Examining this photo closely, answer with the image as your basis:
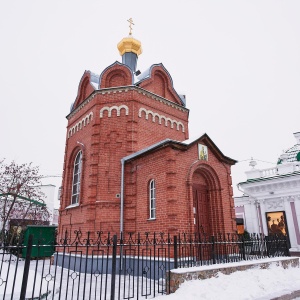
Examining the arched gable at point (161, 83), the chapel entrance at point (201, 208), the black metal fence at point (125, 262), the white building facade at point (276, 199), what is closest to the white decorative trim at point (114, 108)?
the arched gable at point (161, 83)

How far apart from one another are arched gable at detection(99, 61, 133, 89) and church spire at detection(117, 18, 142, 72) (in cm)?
311

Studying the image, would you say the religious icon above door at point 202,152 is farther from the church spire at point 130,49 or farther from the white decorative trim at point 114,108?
the church spire at point 130,49

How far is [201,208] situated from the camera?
9.48m

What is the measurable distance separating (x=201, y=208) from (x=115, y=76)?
683cm

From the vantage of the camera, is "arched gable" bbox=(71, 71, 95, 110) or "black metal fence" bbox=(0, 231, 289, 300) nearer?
"black metal fence" bbox=(0, 231, 289, 300)

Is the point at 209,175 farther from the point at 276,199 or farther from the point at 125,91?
the point at 276,199

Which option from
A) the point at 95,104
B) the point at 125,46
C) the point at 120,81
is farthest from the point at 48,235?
the point at 125,46

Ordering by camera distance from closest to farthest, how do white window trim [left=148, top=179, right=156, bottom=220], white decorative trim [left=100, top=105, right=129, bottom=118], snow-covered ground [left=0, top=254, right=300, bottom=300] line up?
snow-covered ground [left=0, top=254, right=300, bottom=300] → white window trim [left=148, top=179, right=156, bottom=220] → white decorative trim [left=100, top=105, right=129, bottom=118]

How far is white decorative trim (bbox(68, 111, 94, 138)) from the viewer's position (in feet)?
37.7

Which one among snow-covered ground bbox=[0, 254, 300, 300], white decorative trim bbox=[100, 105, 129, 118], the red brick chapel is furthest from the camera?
white decorative trim bbox=[100, 105, 129, 118]

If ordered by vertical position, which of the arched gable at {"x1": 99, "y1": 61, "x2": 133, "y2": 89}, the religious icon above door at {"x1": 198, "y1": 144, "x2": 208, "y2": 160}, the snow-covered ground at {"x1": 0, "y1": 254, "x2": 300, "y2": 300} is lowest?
the snow-covered ground at {"x1": 0, "y1": 254, "x2": 300, "y2": 300}

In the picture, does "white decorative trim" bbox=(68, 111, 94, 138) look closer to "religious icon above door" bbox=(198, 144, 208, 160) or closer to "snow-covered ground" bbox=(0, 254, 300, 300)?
"religious icon above door" bbox=(198, 144, 208, 160)

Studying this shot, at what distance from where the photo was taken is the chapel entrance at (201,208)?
30.2ft

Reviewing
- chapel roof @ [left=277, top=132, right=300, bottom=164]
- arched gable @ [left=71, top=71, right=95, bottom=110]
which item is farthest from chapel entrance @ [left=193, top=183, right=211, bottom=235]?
chapel roof @ [left=277, top=132, right=300, bottom=164]
